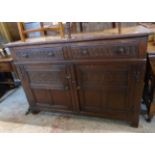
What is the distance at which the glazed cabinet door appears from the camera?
4.98 feet

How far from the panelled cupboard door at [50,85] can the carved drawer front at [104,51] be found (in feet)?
0.81

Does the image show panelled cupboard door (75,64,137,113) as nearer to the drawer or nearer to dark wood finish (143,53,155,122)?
dark wood finish (143,53,155,122)

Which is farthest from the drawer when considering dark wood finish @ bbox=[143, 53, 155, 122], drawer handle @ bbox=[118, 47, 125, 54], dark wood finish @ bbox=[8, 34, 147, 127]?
dark wood finish @ bbox=[143, 53, 155, 122]

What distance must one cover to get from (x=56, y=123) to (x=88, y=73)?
87cm

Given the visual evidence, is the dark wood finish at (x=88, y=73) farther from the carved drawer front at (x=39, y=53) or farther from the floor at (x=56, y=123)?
the floor at (x=56, y=123)

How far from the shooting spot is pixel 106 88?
164 centimetres

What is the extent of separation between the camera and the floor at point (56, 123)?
1.81m

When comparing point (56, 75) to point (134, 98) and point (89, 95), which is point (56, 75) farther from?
point (134, 98)

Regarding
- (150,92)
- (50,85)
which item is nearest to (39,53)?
(50,85)

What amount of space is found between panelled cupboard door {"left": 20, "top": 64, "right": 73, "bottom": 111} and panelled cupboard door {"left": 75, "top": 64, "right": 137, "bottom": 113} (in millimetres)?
173
